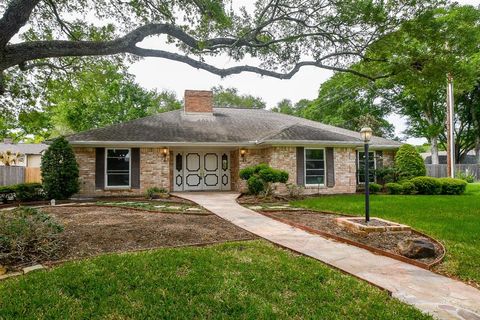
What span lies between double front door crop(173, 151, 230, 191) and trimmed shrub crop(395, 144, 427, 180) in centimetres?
837

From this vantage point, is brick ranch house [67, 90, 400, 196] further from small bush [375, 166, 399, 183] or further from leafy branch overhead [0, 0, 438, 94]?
leafy branch overhead [0, 0, 438, 94]

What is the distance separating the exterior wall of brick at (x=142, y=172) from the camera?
12.4 metres

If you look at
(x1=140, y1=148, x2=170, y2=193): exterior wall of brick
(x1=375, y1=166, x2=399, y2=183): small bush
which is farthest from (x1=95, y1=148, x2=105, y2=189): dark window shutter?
(x1=375, y1=166, x2=399, y2=183): small bush

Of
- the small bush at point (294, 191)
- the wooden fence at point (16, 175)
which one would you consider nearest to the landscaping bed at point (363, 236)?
the small bush at point (294, 191)

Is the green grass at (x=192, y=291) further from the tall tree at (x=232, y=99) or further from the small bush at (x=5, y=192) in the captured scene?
the tall tree at (x=232, y=99)

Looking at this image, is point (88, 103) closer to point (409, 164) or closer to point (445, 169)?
point (409, 164)

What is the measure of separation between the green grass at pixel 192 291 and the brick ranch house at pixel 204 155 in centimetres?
860

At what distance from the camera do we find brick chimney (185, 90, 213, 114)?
16.3 m

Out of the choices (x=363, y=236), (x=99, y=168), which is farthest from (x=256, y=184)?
(x=99, y=168)

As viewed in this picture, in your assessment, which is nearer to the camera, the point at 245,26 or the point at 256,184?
the point at 245,26

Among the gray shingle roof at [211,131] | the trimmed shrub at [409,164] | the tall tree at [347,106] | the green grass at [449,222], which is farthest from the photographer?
the tall tree at [347,106]

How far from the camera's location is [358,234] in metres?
5.61

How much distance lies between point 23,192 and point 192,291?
10.9m

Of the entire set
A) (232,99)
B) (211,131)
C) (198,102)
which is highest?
(232,99)
